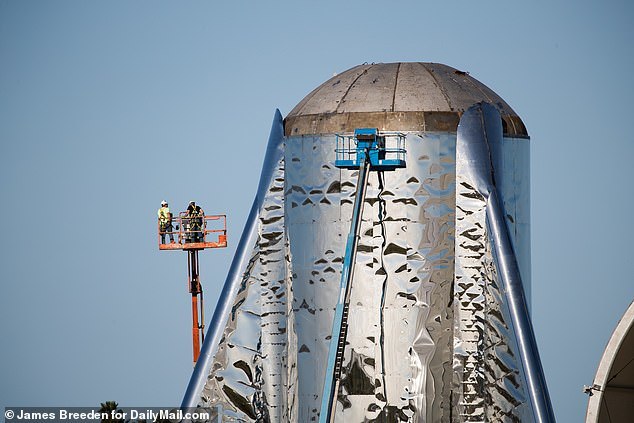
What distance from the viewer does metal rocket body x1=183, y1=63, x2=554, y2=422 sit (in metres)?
33.6

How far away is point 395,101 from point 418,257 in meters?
3.05

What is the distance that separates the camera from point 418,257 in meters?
34.0

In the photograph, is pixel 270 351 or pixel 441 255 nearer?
pixel 441 255

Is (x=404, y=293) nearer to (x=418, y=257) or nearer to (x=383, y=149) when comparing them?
(x=418, y=257)

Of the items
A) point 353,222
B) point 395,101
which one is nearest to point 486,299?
point 353,222

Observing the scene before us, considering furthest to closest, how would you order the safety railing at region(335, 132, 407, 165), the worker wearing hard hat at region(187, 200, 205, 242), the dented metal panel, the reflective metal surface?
the worker wearing hard hat at region(187, 200, 205, 242) < the dented metal panel < the safety railing at region(335, 132, 407, 165) < the reflective metal surface

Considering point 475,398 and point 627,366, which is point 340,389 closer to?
point 475,398

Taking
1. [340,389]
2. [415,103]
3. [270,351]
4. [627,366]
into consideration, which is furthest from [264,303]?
[627,366]

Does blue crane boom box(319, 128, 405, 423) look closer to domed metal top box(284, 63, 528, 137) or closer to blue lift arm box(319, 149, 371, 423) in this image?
blue lift arm box(319, 149, 371, 423)

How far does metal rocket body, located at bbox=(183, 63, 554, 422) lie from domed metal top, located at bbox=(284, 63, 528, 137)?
37 mm

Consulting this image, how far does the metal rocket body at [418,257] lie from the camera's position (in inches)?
1323

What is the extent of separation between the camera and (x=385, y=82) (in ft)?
115

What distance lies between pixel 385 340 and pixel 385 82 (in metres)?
5.08

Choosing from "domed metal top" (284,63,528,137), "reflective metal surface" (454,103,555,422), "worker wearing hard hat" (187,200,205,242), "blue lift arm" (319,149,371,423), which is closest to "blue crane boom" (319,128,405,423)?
"blue lift arm" (319,149,371,423)
